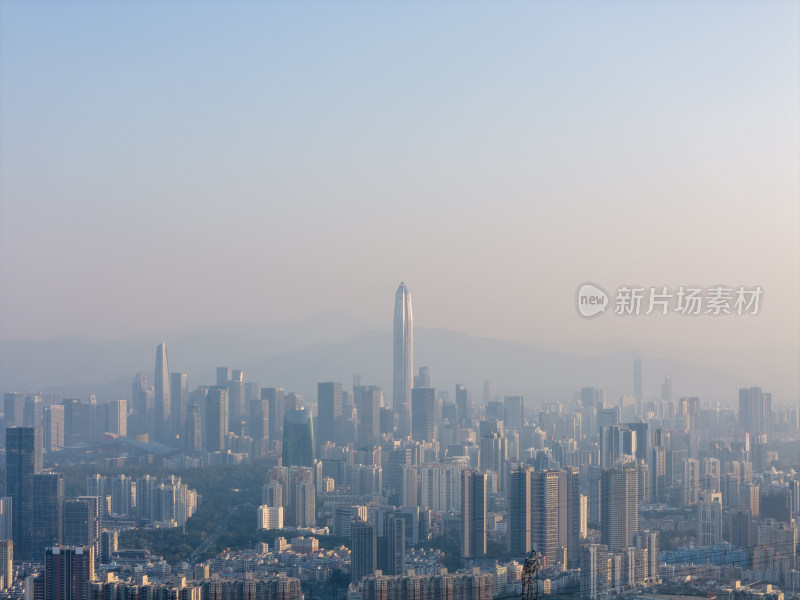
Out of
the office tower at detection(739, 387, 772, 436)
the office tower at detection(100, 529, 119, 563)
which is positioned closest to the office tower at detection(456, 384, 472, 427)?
the office tower at detection(739, 387, 772, 436)

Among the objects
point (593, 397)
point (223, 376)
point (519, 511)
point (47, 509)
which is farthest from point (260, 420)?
point (519, 511)

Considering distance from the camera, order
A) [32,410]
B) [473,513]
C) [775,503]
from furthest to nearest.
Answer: [32,410]
[473,513]
[775,503]

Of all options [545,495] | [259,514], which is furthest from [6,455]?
[545,495]

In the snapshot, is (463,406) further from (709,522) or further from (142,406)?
(709,522)

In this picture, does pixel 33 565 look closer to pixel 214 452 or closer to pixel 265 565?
pixel 265 565

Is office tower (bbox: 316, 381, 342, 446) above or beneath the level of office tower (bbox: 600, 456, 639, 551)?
above

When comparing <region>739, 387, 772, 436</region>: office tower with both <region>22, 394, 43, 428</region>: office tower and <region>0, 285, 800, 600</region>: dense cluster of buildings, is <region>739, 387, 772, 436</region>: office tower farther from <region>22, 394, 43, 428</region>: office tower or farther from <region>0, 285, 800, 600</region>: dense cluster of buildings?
<region>22, 394, 43, 428</region>: office tower

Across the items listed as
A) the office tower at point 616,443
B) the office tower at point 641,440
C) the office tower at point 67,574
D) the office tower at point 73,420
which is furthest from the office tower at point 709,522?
the office tower at point 73,420
